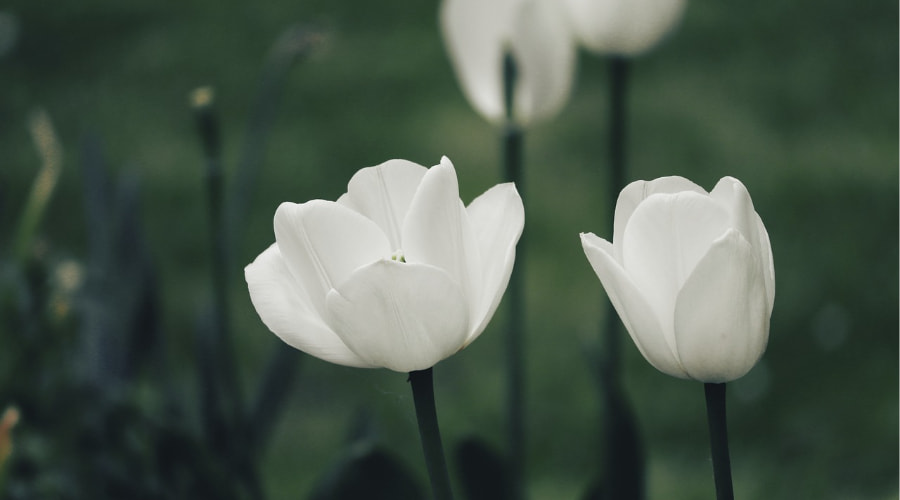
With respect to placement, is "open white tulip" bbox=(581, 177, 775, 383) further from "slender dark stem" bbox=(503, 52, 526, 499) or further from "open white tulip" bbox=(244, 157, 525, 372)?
"slender dark stem" bbox=(503, 52, 526, 499)

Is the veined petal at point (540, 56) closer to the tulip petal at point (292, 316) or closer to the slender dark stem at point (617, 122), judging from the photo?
the slender dark stem at point (617, 122)

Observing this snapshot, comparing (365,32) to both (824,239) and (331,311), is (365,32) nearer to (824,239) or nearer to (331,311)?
(824,239)

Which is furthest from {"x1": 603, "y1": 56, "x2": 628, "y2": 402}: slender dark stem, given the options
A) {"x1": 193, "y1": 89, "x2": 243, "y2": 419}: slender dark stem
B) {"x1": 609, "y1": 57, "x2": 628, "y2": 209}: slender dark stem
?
{"x1": 193, "y1": 89, "x2": 243, "y2": 419}: slender dark stem

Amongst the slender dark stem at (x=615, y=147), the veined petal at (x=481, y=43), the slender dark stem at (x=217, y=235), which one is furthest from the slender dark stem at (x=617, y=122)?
the slender dark stem at (x=217, y=235)

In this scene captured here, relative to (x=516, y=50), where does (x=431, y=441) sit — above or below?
below

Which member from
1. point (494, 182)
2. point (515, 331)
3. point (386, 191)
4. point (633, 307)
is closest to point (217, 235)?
point (515, 331)

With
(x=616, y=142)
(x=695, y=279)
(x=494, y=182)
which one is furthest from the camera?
(x=494, y=182)

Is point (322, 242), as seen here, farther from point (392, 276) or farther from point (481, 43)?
point (481, 43)
